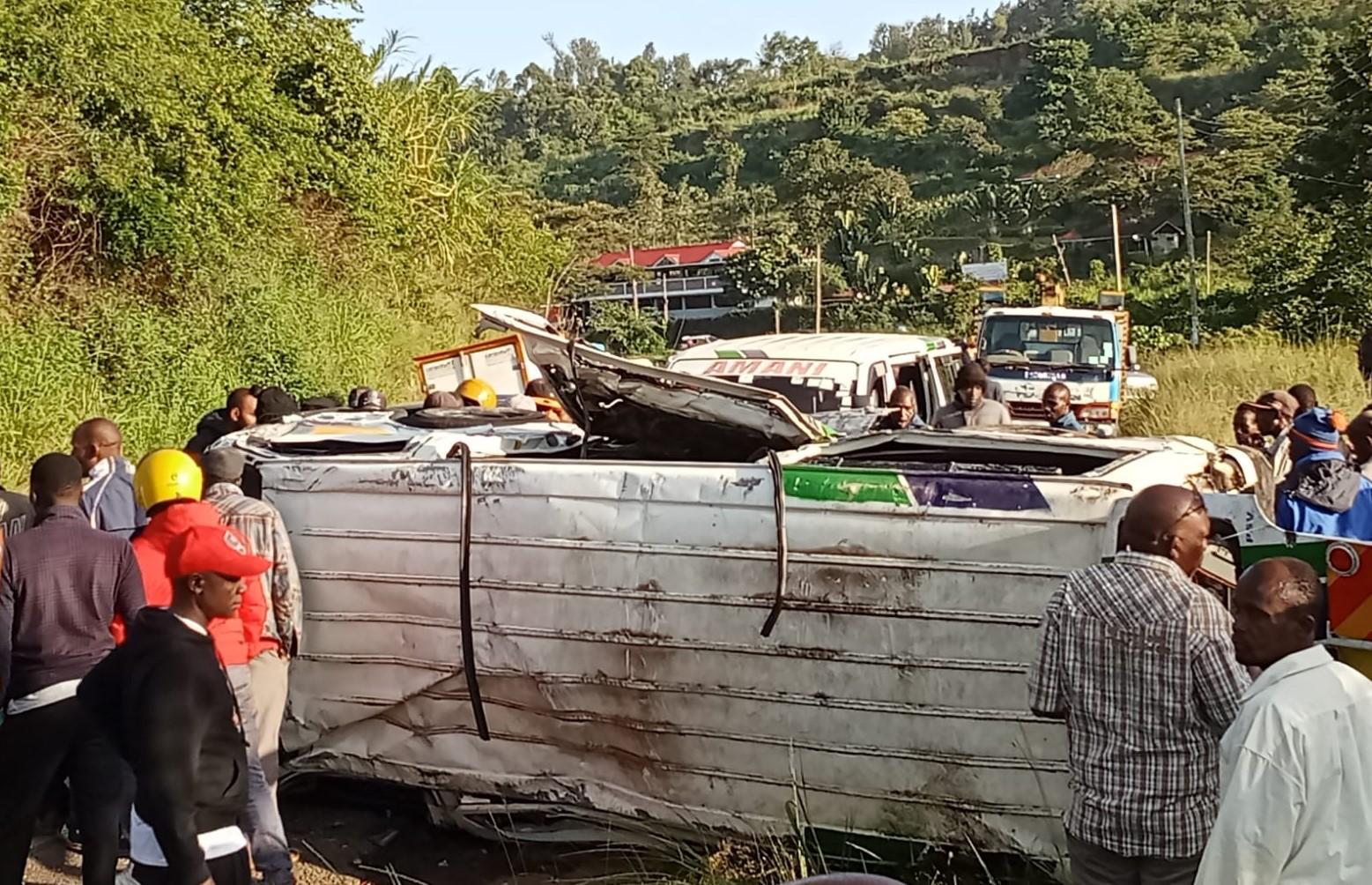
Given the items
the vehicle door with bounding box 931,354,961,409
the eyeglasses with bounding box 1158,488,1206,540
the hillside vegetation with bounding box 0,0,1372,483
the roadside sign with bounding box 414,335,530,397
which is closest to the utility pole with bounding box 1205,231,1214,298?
the hillside vegetation with bounding box 0,0,1372,483

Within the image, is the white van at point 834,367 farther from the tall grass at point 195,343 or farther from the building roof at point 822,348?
the tall grass at point 195,343

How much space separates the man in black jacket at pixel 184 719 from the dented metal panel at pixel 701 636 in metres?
1.40

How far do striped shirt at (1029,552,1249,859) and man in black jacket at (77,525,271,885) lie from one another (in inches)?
85.8

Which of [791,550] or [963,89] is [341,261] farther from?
[963,89]

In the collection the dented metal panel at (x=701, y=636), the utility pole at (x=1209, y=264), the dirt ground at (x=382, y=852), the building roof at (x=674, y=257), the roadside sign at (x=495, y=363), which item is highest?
the building roof at (x=674, y=257)

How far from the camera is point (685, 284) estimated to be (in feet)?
175

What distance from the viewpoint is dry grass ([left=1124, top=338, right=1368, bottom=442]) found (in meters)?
13.8

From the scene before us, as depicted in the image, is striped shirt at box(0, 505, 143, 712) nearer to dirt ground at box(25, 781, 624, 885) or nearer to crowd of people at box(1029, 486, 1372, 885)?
dirt ground at box(25, 781, 624, 885)

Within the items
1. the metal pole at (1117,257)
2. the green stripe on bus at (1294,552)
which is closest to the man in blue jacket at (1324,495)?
the green stripe on bus at (1294,552)

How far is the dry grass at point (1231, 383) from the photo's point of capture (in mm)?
13758

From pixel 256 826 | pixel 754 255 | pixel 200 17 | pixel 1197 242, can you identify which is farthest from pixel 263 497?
pixel 1197 242

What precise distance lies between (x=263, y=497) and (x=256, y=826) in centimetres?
133

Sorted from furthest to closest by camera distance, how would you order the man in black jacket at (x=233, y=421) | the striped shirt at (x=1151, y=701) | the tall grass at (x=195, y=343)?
the tall grass at (x=195, y=343), the man in black jacket at (x=233, y=421), the striped shirt at (x=1151, y=701)

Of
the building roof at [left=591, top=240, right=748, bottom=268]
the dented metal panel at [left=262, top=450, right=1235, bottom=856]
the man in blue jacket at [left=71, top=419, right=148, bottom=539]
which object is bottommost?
the dented metal panel at [left=262, top=450, right=1235, bottom=856]
